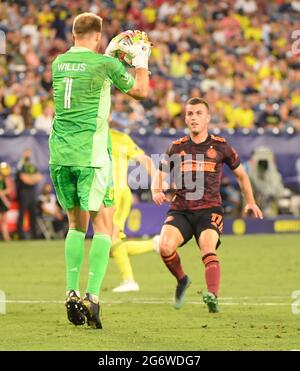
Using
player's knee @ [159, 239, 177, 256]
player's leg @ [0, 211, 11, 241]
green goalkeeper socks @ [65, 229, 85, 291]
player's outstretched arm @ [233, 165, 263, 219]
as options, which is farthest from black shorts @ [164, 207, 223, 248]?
player's leg @ [0, 211, 11, 241]

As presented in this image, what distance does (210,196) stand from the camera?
11008 mm

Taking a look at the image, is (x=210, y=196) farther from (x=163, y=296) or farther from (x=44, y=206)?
(x=44, y=206)

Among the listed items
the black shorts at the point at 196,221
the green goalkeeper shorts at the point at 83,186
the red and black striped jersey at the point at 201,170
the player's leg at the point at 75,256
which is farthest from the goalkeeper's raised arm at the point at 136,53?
the black shorts at the point at 196,221

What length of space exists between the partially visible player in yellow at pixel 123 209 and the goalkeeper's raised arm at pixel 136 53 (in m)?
3.25

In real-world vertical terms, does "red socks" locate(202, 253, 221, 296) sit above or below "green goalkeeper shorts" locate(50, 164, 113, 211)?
below

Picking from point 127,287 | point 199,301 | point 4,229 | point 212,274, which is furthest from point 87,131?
point 4,229

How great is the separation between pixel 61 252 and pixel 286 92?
10.0m

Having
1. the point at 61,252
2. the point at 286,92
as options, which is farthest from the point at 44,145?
the point at 286,92

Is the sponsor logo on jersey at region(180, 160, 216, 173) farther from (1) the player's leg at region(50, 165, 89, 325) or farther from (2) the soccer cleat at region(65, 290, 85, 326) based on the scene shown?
(2) the soccer cleat at region(65, 290, 85, 326)

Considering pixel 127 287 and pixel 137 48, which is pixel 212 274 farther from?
pixel 127 287

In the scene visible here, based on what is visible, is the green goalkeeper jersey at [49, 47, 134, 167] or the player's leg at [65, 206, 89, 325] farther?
the green goalkeeper jersey at [49, 47, 134, 167]

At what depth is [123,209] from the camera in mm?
13508

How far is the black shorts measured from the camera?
10812 millimetres

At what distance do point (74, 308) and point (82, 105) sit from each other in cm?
161
